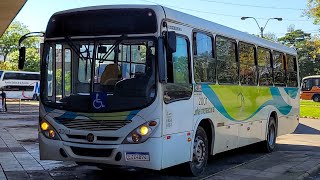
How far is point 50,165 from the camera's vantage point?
9.59 m

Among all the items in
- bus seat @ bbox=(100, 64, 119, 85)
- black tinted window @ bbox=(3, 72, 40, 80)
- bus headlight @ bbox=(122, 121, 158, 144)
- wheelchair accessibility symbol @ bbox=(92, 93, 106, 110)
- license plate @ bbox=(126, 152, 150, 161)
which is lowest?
license plate @ bbox=(126, 152, 150, 161)

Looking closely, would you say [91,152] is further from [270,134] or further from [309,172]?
[270,134]

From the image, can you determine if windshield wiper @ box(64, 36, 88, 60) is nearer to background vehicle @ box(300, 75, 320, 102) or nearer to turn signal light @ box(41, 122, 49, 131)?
turn signal light @ box(41, 122, 49, 131)

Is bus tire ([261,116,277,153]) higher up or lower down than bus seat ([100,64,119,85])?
lower down

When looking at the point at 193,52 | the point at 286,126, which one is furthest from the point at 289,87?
the point at 193,52

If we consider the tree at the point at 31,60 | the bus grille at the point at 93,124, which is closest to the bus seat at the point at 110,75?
the bus grille at the point at 93,124

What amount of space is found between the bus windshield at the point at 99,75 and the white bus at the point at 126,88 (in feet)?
0.06

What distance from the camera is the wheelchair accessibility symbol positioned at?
7.43 metres

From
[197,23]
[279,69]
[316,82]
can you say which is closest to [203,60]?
[197,23]

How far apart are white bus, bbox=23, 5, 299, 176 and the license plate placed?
0.04 ft

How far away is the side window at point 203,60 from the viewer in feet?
28.9

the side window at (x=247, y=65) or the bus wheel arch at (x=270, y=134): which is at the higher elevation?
the side window at (x=247, y=65)

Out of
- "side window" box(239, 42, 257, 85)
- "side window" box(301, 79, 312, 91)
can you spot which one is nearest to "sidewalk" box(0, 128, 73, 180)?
"side window" box(239, 42, 257, 85)

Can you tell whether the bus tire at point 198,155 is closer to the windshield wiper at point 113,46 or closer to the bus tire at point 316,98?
the windshield wiper at point 113,46
